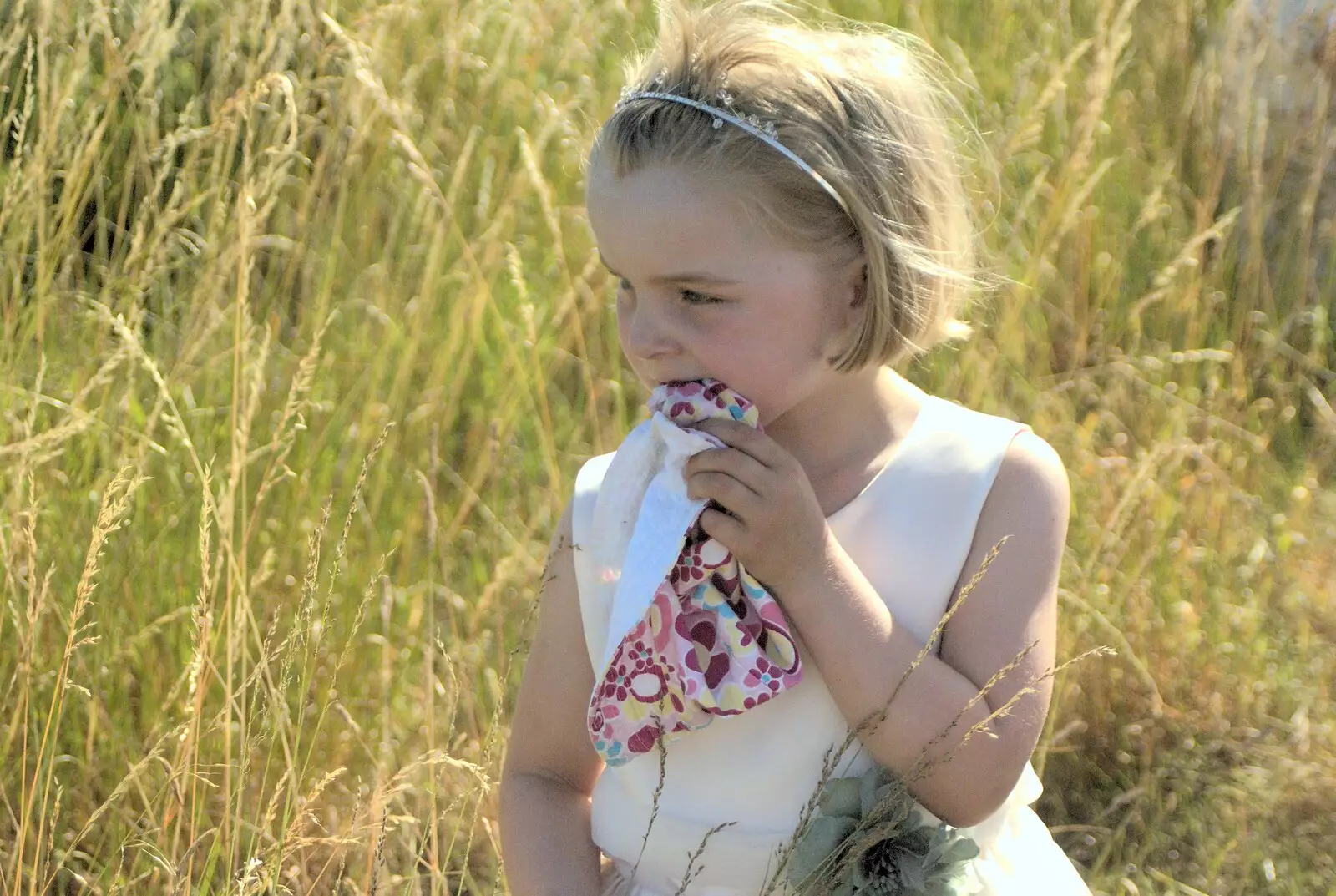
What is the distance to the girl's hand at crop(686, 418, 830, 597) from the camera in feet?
4.92

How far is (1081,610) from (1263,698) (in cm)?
36

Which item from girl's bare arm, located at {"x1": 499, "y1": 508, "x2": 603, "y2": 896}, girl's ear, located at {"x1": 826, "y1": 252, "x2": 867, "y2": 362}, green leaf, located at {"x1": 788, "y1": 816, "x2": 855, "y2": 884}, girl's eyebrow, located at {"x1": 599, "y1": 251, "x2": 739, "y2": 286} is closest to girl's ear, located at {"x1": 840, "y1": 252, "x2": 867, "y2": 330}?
girl's ear, located at {"x1": 826, "y1": 252, "x2": 867, "y2": 362}

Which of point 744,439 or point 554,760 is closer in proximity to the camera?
point 744,439

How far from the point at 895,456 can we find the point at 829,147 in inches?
13.6

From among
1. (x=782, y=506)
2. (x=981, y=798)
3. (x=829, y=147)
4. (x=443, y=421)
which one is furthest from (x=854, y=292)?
(x=443, y=421)

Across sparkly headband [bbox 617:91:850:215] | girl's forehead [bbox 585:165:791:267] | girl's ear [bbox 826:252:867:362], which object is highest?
sparkly headband [bbox 617:91:850:215]

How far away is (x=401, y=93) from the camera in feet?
11.1

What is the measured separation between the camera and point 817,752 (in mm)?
1581

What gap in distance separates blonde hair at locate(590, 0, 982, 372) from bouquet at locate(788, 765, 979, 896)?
1.47 feet

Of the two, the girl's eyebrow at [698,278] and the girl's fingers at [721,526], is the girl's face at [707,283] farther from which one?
the girl's fingers at [721,526]

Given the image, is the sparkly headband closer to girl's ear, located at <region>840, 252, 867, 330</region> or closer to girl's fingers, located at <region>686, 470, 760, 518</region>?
girl's ear, located at <region>840, 252, 867, 330</region>

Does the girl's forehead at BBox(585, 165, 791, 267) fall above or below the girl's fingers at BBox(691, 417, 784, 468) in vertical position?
above

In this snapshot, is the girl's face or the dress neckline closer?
the girl's face

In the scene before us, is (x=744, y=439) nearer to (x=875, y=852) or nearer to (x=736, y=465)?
(x=736, y=465)
